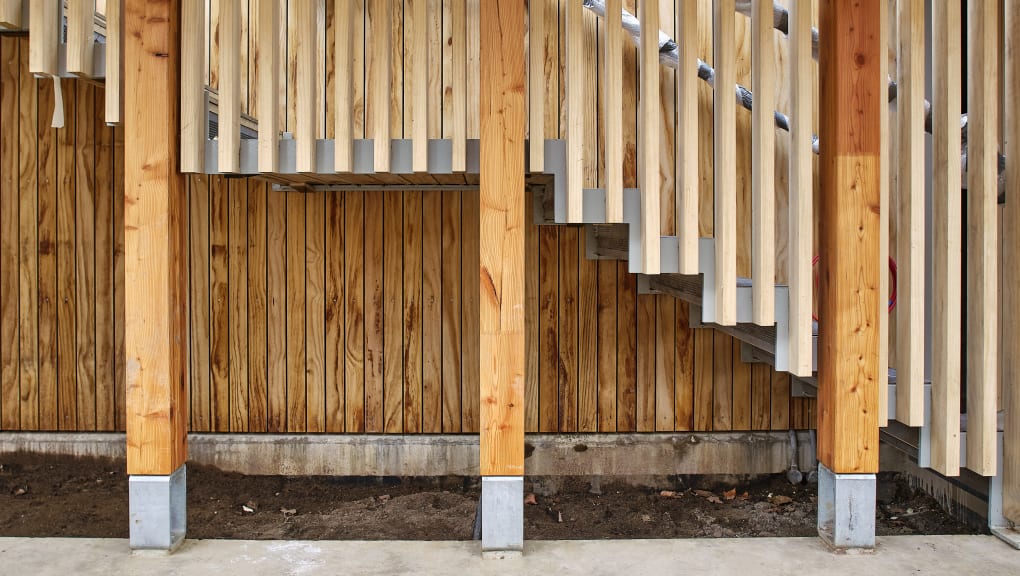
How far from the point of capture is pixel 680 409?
4520mm

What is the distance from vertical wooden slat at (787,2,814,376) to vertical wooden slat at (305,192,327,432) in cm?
289

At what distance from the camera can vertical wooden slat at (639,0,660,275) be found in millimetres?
2699

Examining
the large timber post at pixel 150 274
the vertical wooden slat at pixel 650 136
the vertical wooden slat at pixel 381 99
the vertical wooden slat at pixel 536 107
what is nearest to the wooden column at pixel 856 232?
the vertical wooden slat at pixel 650 136

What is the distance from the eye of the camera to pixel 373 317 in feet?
14.8

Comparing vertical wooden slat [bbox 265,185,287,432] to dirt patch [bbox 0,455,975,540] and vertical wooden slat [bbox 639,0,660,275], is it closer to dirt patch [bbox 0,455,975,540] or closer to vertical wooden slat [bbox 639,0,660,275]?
dirt patch [bbox 0,455,975,540]

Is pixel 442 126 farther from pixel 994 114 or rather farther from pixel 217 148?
pixel 994 114

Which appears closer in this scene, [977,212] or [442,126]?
[977,212]

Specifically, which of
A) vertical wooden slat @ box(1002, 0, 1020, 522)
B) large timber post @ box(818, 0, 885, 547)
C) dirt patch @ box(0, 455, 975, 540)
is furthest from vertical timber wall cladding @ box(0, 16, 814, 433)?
large timber post @ box(818, 0, 885, 547)

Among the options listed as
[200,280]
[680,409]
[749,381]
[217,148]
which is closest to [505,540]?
[217,148]

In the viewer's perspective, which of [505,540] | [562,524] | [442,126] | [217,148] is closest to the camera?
[505,540]

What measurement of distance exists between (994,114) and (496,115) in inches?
78.6

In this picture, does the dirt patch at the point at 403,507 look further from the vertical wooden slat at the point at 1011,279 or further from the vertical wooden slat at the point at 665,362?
the vertical wooden slat at the point at 1011,279

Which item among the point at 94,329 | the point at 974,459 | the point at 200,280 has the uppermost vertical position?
the point at 200,280

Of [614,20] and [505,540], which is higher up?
[614,20]
